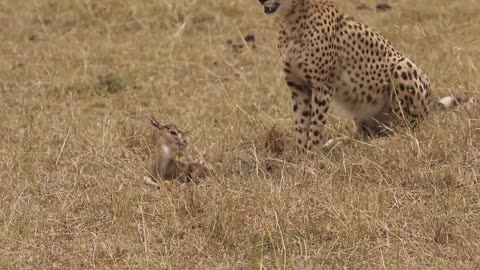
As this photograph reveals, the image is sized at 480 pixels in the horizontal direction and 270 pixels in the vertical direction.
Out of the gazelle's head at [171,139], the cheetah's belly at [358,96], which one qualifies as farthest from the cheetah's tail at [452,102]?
the gazelle's head at [171,139]

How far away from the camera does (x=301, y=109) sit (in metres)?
5.81

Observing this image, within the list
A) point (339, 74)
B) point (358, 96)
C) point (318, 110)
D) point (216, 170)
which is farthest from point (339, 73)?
point (216, 170)

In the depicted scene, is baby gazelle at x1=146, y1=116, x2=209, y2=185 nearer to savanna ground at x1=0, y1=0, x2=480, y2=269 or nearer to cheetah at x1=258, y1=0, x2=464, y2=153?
savanna ground at x1=0, y1=0, x2=480, y2=269

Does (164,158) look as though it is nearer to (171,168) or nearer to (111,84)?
(171,168)

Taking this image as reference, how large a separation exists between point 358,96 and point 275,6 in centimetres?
82

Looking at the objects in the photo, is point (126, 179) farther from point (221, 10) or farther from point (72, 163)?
point (221, 10)

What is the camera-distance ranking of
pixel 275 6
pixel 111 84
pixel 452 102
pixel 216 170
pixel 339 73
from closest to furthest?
pixel 216 170 → pixel 275 6 → pixel 339 73 → pixel 452 102 → pixel 111 84

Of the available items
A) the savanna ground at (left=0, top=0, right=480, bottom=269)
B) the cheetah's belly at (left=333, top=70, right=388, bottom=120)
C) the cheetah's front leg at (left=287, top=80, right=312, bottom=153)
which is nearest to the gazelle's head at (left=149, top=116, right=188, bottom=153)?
the savanna ground at (left=0, top=0, right=480, bottom=269)

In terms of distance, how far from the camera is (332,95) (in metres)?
5.74

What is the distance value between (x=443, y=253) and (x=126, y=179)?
1.90 metres

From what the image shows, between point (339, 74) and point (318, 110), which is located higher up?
point (339, 74)

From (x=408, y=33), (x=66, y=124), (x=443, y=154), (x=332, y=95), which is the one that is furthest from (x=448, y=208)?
(x=408, y=33)

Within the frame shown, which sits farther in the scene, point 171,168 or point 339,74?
point 339,74

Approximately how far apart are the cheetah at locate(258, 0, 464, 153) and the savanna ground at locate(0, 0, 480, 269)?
20 centimetres
